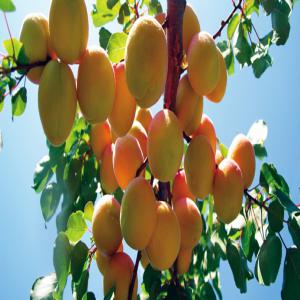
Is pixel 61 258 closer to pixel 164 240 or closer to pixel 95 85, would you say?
pixel 164 240

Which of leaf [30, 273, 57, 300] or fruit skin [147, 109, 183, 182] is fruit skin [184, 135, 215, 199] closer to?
fruit skin [147, 109, 183, 182]

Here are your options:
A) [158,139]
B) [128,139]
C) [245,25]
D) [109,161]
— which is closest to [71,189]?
[109,161]

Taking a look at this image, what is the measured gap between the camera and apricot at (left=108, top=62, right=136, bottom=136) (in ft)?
2.63

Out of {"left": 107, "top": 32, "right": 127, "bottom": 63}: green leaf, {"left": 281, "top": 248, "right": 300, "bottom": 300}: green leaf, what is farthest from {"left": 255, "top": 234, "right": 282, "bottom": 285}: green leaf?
{"left": 107, "top": 32, "right": 127, "bottom": 63}: green leaf

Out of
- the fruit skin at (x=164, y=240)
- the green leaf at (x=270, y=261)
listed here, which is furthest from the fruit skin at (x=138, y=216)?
the green leaf at (x=270, y=261)

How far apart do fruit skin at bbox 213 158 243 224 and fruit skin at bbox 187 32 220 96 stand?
144 mm

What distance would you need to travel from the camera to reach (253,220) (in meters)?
1.06

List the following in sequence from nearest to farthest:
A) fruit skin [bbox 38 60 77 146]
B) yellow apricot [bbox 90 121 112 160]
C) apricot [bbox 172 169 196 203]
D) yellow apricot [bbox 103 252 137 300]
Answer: fruit skin [bbox 38 60 77 146]
yellow apricot [bbox 103 252 137 300]
apricot [bbox 172 169 196 203]
yellow apricot [bbox 90 121 112 160]

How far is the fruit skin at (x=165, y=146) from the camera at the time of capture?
2.48 ft

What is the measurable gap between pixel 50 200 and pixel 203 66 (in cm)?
47

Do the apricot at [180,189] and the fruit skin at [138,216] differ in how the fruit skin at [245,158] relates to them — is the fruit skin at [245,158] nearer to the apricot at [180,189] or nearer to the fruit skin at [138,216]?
the apricot at [180,189]

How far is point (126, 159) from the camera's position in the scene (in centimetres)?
88

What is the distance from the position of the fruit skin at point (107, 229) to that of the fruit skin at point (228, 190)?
18cm

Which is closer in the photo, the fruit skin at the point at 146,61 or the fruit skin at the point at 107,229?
the fruit skin at the point at 146,61
